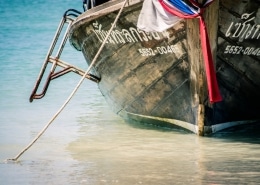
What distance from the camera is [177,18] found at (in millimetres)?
7230

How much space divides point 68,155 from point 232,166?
5.00 feet

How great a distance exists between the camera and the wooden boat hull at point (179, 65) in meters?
7.43

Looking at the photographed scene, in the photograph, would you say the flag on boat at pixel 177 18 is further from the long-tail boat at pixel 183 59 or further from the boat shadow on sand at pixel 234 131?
the boat shadow on sand at pixel 234 131

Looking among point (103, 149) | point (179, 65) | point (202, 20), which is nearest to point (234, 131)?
point (179, 65)

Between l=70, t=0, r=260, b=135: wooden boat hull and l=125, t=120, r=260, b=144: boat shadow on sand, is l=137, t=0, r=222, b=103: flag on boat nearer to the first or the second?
l=70, t=0, r=260, b=135: wooden boat hull

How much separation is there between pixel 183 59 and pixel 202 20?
1.94 feet

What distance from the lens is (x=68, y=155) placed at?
25.0 feet

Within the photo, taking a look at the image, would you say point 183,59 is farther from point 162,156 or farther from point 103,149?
point 103,149

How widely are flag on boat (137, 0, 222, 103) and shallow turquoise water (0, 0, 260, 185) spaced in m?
0.63

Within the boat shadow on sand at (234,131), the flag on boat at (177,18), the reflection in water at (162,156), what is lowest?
the boat shadow on sand at (234,131)

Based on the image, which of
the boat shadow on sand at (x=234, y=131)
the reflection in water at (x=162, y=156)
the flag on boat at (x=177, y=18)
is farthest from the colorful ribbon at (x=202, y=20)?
the boat shadow on sand at (x=234, y=131)

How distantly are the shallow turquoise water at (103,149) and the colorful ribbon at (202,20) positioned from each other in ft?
1.95

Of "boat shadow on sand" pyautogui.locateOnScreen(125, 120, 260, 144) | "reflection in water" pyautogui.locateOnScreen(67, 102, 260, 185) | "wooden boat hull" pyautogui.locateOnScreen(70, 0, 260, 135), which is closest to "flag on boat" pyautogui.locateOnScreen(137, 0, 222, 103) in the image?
"wooden boat hull" pyautogui.locateOnScreen(70, 0, 260, 135)

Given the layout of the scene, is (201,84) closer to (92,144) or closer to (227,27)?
(227,27)
